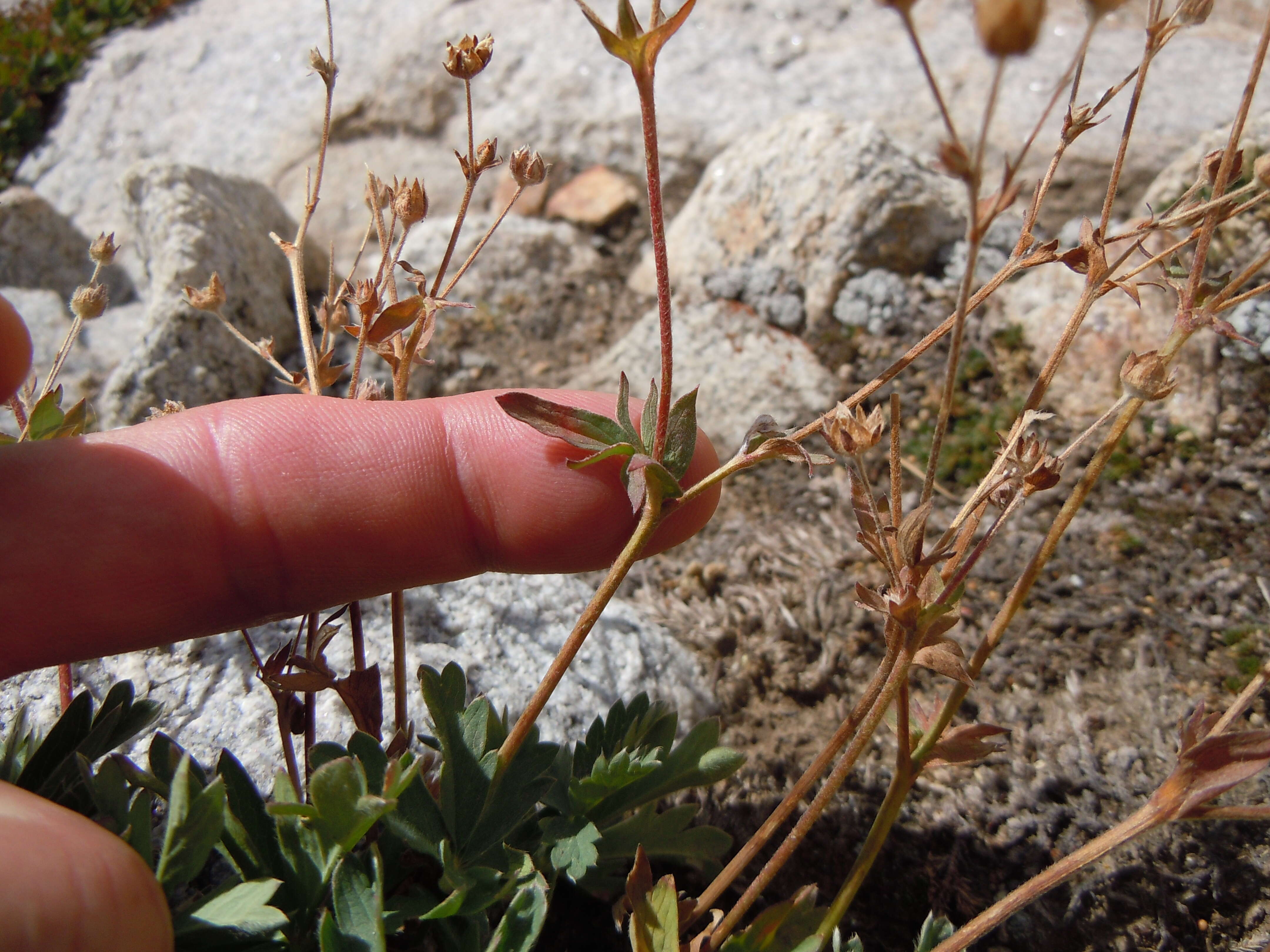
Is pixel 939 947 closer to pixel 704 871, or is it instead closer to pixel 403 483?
pixel 704 871

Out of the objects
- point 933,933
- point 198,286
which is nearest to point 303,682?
point 933,933

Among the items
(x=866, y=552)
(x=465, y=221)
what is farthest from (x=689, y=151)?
(x=866, y=552)

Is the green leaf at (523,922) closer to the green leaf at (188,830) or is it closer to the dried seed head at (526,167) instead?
the green leaf at (188,830)

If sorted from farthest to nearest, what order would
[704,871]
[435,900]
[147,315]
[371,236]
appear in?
1. [371,236]
2. [147,315]
3. [704,871]
4. [435,900]

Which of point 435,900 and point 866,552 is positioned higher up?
point 866,552

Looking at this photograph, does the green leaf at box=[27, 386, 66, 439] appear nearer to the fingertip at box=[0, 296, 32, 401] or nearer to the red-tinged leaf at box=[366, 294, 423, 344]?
the fingertip at box=[0, 296, 32, 401]

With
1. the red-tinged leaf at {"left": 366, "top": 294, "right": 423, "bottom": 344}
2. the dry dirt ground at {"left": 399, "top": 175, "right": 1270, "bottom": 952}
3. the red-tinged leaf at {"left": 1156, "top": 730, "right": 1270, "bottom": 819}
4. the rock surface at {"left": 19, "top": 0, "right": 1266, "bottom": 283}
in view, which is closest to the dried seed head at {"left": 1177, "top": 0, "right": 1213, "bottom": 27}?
the red-tinged leaf at {"left": 1156, "top": 730, "right": 1270, "bottom": 819}
